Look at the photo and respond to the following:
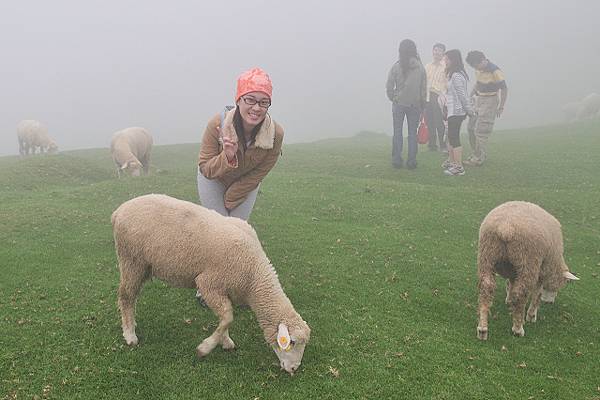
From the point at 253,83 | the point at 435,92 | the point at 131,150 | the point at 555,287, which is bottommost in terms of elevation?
the point at 555,287

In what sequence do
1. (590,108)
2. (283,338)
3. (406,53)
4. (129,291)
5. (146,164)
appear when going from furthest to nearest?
1. (590,108)
2. (146,164)
3. (406,53)
4. (129,291)
5. (283,338)

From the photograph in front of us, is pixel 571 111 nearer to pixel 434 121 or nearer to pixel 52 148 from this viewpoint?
pixel 434 121

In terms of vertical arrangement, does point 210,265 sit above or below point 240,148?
below

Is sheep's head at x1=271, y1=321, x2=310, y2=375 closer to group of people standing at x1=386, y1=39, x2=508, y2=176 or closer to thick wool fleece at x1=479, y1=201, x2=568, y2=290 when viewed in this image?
thick wool fleece at x1=479, y1=201, x2=568, y2=290

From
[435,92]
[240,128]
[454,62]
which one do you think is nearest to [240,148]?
[240,128]

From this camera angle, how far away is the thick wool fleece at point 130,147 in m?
19.8

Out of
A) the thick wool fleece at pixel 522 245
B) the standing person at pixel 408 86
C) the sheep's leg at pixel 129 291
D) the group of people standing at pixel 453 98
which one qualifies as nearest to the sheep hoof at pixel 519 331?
the thick wool fleece at pixel 522 245

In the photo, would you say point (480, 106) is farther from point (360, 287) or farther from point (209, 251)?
point (209, 251)

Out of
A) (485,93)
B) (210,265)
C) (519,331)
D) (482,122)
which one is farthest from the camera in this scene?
(482,122)

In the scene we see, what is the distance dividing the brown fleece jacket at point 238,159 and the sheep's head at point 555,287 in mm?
5380

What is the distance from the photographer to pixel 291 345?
617cm

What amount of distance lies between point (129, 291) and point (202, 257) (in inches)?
52.0

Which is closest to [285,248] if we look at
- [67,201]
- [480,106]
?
[67,201]

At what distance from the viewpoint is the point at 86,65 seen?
131 m
